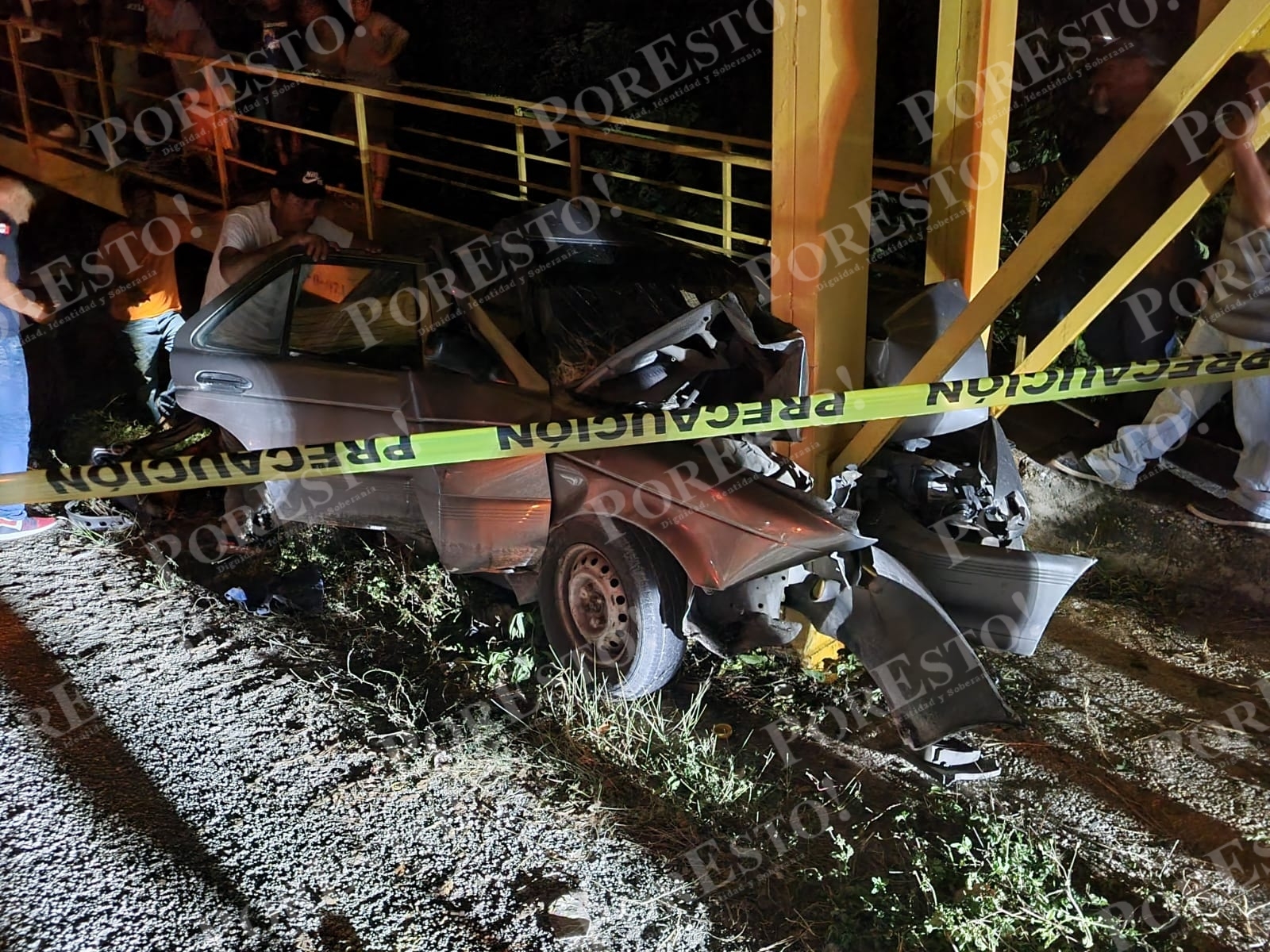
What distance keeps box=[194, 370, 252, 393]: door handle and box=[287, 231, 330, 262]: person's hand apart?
2.01ft

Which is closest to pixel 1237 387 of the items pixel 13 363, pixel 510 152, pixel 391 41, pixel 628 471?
pixel 628 471

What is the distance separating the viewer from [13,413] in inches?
219

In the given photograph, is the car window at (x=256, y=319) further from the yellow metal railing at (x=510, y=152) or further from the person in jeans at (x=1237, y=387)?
the person in jeans at (x=1237, y=387)

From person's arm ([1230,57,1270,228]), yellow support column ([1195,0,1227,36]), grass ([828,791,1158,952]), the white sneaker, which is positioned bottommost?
the white sneaker

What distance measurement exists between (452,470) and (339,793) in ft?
3.95

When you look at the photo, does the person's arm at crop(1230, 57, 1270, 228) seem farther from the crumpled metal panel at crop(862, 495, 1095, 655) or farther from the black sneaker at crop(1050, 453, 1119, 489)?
the crumpled metal panel at crop(862, 495, 1095, 655)

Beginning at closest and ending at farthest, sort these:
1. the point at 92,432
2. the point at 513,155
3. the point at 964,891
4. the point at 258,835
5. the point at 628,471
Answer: the point at 964,891
the point at 258,835
the point at 628,471
the point at 92,432
the point at 513,155

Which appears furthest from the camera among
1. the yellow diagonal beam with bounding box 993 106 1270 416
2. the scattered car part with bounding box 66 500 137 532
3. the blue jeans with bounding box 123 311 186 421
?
the blue jeans with bounding box 123 311 186 421

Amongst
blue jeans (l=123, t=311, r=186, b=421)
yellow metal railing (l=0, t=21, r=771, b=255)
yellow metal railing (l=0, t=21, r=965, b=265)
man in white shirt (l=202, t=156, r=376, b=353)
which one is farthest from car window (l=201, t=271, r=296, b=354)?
yellow metal railing (l=0, t=21, r=965, b=265)

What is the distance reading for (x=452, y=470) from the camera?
13.3ft

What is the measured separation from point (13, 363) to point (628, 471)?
3659 mm

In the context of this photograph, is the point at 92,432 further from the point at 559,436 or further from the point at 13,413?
the point at 559,436

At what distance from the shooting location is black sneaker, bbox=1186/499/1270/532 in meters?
4.61

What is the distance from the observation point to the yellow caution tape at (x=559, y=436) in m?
3.12
